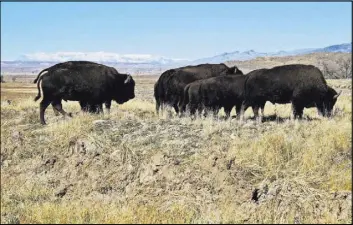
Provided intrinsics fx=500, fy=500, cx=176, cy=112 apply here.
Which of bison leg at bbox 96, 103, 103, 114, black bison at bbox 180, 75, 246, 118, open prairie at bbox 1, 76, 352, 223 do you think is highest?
black bison at bbox 180, 75, 246, 118

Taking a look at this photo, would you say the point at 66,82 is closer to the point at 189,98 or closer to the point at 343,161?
the point at 189,98

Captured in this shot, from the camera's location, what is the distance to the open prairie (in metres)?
8.27

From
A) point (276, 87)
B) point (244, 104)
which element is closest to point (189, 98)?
point (244, 104)

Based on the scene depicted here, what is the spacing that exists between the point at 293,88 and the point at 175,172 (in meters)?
5.49

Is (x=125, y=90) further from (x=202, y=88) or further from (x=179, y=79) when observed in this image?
(x=202, y=88)

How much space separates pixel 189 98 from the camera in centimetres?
1644

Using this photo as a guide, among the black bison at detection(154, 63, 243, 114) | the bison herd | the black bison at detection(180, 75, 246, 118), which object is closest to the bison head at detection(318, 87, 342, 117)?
the bison herd

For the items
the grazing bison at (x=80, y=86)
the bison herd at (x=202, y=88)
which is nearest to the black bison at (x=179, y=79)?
the bison herd at (x=202, y=88)

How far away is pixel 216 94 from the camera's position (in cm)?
1595

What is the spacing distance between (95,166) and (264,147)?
4.01m

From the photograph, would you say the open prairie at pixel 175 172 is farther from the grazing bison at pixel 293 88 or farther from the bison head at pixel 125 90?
the bison head at pixel 125 90

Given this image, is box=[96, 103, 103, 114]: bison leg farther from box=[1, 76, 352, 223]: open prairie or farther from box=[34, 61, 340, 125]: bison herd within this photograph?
box=[1, 76, 352, 223]: open prairie

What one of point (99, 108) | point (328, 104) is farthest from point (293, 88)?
point (99, 108)

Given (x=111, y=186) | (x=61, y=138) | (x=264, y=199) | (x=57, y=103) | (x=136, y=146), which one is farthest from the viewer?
(x=57, y=103)
